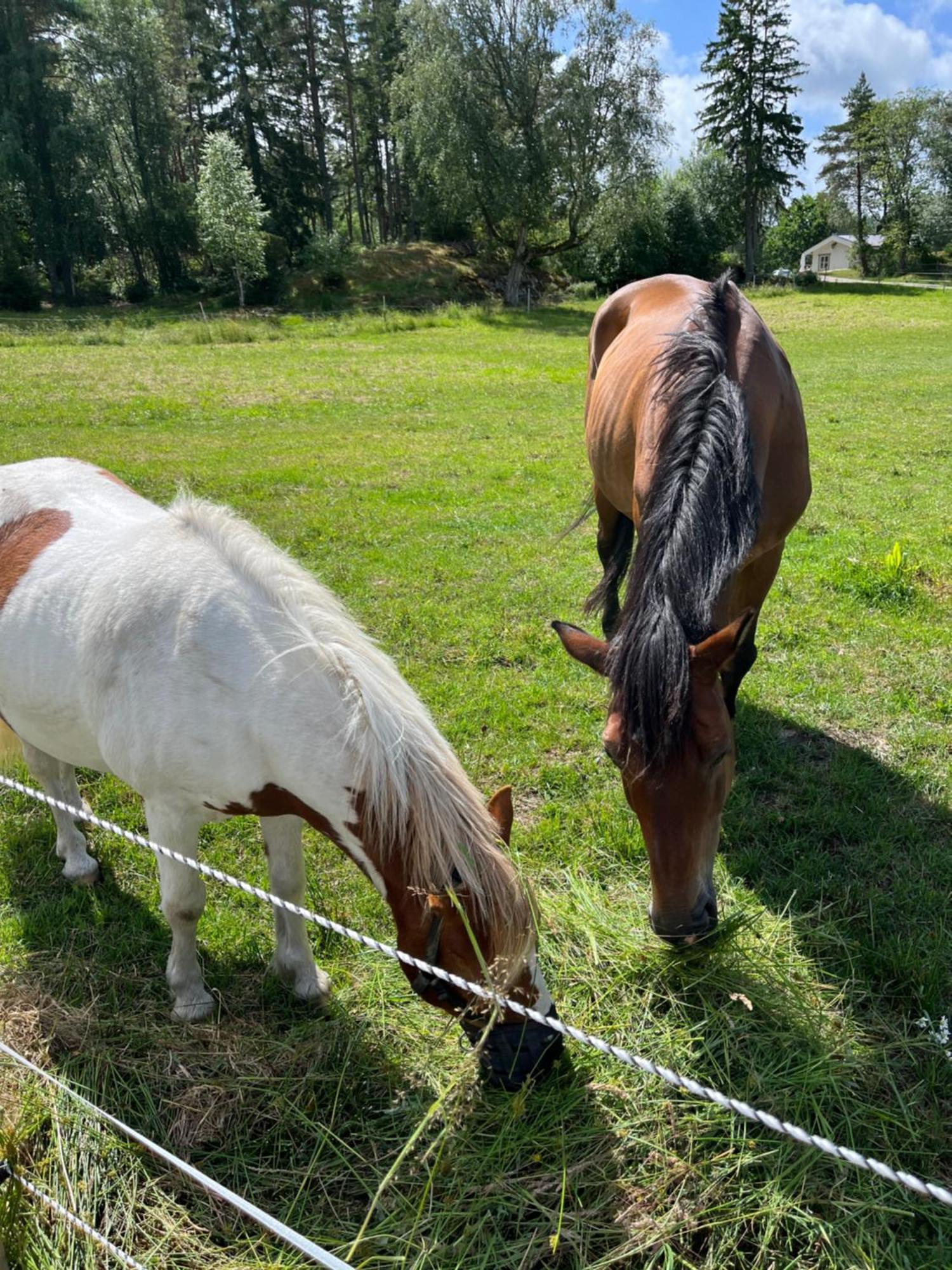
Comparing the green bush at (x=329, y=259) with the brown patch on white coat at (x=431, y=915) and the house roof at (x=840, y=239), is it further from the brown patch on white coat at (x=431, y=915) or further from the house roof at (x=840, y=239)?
the house roof at (x=840, y=239)

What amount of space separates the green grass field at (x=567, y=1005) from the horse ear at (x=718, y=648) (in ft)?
3.38

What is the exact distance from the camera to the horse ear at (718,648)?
2.04 m

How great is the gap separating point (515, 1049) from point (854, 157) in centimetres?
7097

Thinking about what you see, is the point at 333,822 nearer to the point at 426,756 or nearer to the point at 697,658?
the point at 426,756

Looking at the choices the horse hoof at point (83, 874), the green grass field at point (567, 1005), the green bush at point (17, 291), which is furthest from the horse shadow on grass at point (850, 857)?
the green bush at point (17, 291)

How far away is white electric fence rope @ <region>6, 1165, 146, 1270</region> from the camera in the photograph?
177cm

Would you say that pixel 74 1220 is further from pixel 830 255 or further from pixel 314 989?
pixel 830 255

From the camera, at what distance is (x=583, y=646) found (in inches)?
91.2

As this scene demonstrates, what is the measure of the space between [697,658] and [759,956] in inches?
49.2

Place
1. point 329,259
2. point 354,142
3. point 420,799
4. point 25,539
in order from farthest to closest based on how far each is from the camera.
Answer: point 354,142 → point 329,259 → point 25,539 → point 420,799

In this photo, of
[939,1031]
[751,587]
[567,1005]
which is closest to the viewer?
[939,1031]

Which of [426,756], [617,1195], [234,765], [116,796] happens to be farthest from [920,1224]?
[116,796]

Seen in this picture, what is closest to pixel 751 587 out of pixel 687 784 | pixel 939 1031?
pixel 687 784

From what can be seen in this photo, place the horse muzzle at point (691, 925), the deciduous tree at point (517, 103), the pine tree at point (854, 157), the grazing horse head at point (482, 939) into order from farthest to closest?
the pine tree at point (854, 157), the deciduous tree at point (517, 103), the horse muzzle at point (691, 925), the grazing horse head at point (482, 939)
